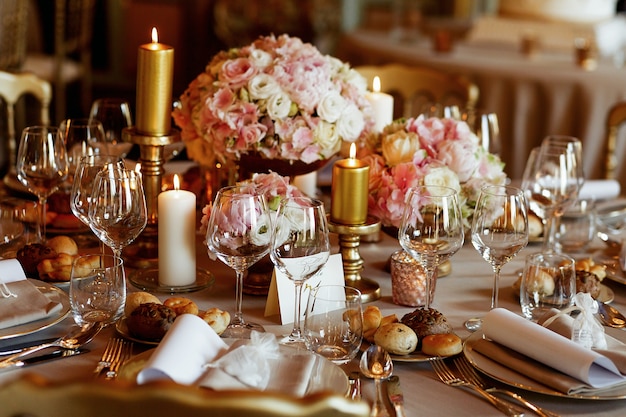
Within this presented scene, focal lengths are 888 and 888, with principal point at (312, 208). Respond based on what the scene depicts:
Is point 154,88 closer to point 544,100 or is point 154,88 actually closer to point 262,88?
point 262,88

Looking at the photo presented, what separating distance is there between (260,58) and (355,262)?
0.42 metres

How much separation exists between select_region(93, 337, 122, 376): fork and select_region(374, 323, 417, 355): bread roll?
377mm

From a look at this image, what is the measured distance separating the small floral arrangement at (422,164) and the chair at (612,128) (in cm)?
105

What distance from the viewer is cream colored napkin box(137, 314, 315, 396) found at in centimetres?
108

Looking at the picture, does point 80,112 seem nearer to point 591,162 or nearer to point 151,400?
point 591,162

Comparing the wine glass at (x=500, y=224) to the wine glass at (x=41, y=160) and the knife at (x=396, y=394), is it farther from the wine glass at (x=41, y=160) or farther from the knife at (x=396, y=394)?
the wine glass at (x=41, y=160)

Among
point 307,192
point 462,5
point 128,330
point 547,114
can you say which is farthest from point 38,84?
point 462,5

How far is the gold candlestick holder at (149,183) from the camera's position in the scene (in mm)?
1679

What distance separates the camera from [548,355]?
1.22 metres

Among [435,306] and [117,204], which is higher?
[117,204]

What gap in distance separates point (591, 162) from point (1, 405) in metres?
3.34

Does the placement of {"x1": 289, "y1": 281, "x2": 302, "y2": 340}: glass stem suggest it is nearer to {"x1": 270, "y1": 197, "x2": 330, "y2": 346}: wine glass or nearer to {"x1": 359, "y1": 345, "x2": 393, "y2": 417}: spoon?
{"x1": 270, "y1": 197, "x2": 330, "y2": 346}: wine glass

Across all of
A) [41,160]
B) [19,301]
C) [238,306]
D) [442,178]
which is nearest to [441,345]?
[238,306]

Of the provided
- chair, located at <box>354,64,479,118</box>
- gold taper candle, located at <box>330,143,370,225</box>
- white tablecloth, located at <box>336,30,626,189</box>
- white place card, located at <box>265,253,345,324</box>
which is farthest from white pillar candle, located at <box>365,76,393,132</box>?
white tablecloth, located at <box>336,30,626,189</box>
